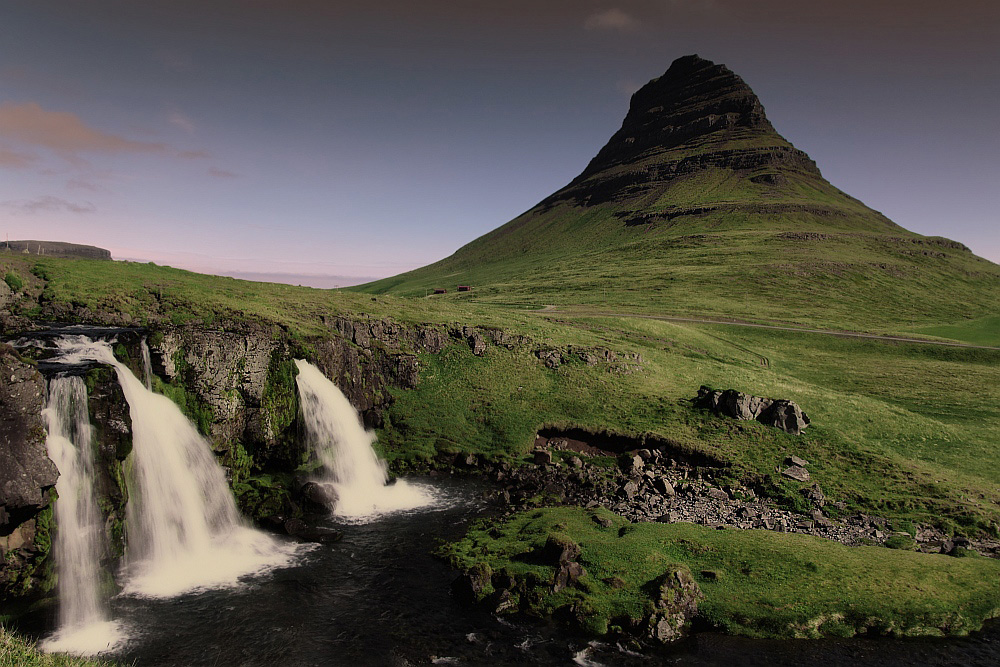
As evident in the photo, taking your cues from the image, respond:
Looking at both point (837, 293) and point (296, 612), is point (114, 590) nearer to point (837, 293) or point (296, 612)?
point (296, 612)

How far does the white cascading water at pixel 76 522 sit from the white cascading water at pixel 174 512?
1588 millimetres

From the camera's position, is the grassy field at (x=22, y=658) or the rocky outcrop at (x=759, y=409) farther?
the rocky outcrop at (x=759, y=409)

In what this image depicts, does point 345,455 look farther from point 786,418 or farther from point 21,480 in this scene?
point 786,418

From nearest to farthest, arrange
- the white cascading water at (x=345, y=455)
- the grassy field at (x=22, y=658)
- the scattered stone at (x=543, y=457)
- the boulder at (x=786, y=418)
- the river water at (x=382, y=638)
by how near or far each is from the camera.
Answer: the grassy field at (x=22, y=658)
the river water at (x=382, y=638)
the white cascading water at (x=345, y=455)
the scattered stone at (x=543, y=457)
the boulder at (x=786, y=418)

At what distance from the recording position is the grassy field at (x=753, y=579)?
21.4 m

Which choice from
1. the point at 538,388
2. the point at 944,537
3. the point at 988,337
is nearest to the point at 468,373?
the point at 538,388

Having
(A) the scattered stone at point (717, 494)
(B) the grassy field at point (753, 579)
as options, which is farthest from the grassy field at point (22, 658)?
(A) the scattered stone at point (717, 494)

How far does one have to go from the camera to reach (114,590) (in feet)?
72.9

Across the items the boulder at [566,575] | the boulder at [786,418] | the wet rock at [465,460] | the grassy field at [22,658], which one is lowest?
the boulder at [566,575]

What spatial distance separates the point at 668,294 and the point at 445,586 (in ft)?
398

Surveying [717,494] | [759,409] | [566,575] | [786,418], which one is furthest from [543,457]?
[786,418]

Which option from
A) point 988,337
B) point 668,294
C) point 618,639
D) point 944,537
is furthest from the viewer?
point 668,294

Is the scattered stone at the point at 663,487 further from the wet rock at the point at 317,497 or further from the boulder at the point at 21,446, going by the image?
the boulder at the point at 21,446

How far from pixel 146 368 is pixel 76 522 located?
9.41 metres
